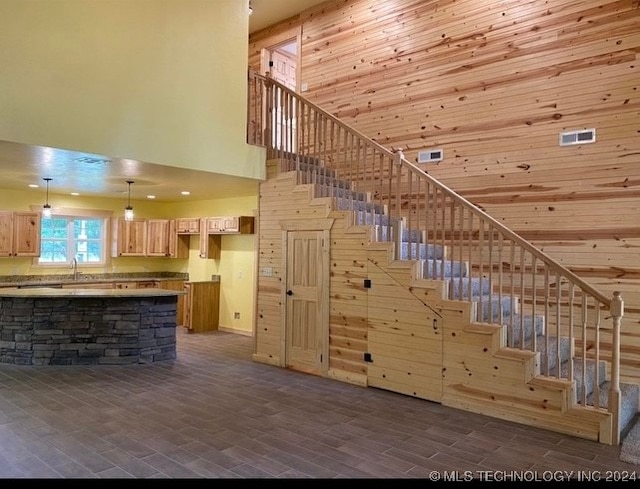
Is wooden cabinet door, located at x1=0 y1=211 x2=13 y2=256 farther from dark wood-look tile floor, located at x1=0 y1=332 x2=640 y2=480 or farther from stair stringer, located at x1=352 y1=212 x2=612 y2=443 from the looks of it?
stair stringer, located at x1=352 y1=212 x2=612 y2=443

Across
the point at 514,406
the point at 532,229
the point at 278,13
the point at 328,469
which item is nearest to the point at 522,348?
the point at 514,406

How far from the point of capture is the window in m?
9.00

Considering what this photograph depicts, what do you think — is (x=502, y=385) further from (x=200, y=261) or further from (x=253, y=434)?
(x=200, y=261)

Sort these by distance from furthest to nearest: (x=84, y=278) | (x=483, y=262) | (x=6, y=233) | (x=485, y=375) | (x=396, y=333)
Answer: (x=84, y=278)
(x=6, y=233)
(x=483, y=262)
(x=396, y=333)
(x=485, y=375)

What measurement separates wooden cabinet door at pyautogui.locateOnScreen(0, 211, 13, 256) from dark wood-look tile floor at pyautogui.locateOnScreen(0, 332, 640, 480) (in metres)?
3.11

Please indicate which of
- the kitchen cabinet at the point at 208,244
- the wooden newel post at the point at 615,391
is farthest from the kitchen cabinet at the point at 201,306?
the wooden newel post at the point at 615,391

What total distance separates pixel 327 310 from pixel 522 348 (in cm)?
235

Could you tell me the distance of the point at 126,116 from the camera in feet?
17.0

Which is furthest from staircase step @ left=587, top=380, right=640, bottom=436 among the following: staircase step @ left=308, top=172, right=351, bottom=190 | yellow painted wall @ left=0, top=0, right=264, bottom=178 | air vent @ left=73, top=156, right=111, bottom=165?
air vent @ left=73, top=156, right=111, bottom=165

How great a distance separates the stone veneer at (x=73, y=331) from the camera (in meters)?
6.35

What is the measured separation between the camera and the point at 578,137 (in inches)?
204

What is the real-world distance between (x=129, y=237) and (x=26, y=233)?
1.92 meters

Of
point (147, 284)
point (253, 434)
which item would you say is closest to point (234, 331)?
point (147, 284)

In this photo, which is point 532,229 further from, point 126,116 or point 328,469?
point 126,116
